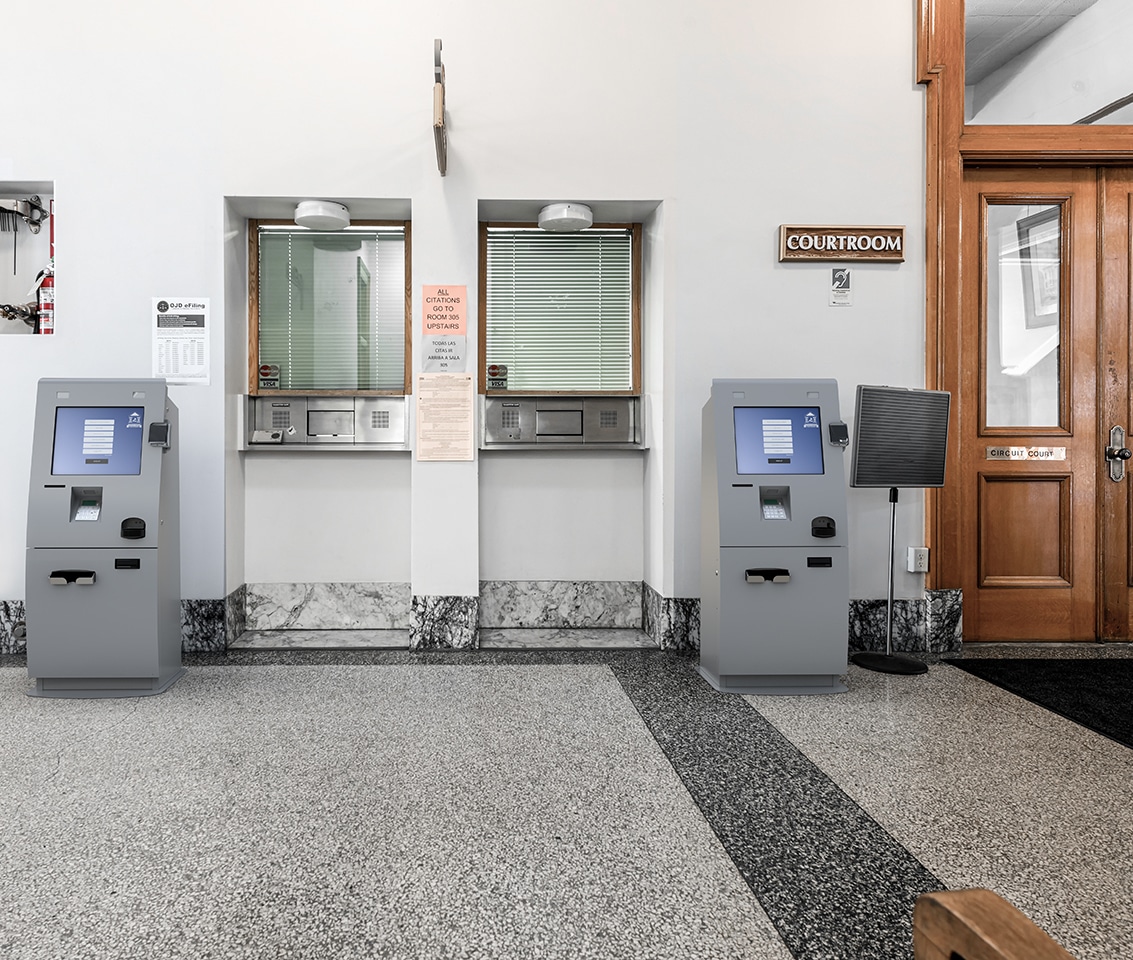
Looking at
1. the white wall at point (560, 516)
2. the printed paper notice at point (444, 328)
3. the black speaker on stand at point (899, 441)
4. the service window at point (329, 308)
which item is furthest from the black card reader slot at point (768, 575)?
the service window at point (329, 308)

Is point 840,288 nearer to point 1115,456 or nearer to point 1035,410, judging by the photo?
point 1035,410

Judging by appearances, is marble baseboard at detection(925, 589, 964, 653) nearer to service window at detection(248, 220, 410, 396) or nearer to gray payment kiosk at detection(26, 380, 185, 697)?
service window at detection(248, 220, 410, 396)

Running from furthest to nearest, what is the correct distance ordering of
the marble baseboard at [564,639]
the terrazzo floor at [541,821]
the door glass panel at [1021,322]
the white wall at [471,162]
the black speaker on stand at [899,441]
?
the door glass panel at [1021,322]
the marble baseboard at [564,639]
the white wall at [471,162]
the black speaker on stand at [899,441]
the terrazzo floor at [541,821]

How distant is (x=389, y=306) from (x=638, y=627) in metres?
2.43

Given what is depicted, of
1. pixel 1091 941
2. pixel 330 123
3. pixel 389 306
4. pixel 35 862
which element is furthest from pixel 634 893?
pixel 330 123

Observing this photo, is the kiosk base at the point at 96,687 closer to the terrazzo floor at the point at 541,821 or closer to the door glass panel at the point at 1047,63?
the terrazzo floor at the point at 541,821

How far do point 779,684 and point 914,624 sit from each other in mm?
1210

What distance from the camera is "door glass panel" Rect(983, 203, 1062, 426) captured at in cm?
415

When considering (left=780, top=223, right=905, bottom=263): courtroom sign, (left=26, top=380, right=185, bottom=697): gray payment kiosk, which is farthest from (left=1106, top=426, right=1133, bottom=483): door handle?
(left=26, top=380, right=185, bottom=697): gray payment kiosk

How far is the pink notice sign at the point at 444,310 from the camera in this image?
13.0 feet

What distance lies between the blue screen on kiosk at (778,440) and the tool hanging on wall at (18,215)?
4022 mm

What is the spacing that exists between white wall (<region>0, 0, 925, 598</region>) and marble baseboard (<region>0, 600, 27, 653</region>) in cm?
11

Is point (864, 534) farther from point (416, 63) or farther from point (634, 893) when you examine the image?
point (416, 63)

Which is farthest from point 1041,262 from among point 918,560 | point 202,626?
point 202,626
